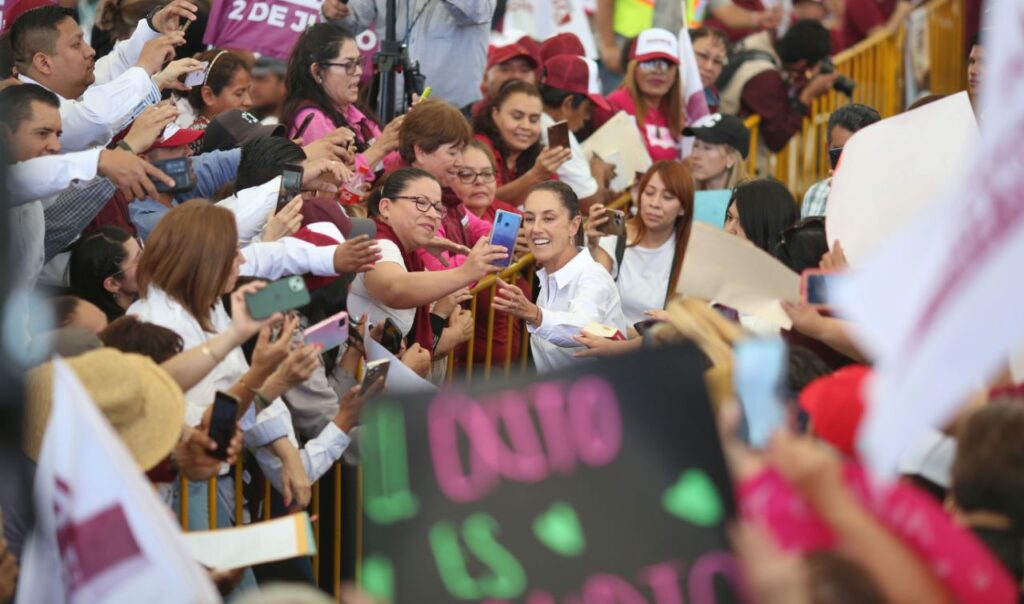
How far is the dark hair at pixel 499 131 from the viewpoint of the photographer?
8.80 metres

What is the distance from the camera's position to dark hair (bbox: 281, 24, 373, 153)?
757 cm

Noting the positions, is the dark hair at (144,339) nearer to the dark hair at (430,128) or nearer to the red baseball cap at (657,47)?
the dark hair at (430,128)

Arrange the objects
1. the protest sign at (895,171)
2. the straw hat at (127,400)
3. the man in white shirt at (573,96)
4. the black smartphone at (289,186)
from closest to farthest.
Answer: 1. the straw hat at (127,400)
2. the protest sign at (895,171)
3. the black smartphone at (289,186)
4. the man in white shirt at (573,96)

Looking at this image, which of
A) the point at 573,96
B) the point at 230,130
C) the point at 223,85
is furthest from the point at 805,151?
the point at 230,130

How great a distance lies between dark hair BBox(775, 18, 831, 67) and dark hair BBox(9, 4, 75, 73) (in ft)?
20.6

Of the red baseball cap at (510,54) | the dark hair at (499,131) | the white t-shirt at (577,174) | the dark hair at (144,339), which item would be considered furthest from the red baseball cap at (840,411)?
the red baseball cap at (510,54)

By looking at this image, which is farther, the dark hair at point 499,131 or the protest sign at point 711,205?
the protest sign at point 711,205

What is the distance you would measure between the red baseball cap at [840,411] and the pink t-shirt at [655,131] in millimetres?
6493

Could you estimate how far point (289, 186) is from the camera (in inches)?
246

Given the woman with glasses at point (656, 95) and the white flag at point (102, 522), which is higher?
the white flag at point (102, 522)

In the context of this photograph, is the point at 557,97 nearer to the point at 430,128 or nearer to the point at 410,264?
the point at 430,128

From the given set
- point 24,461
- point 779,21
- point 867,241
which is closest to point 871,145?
point 867,241

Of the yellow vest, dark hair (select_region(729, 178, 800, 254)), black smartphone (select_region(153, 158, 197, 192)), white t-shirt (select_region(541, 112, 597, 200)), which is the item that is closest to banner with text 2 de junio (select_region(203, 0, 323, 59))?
white t-shirt (select_region(541, 112, 597, 200))

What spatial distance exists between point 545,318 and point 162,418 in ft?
9.86
